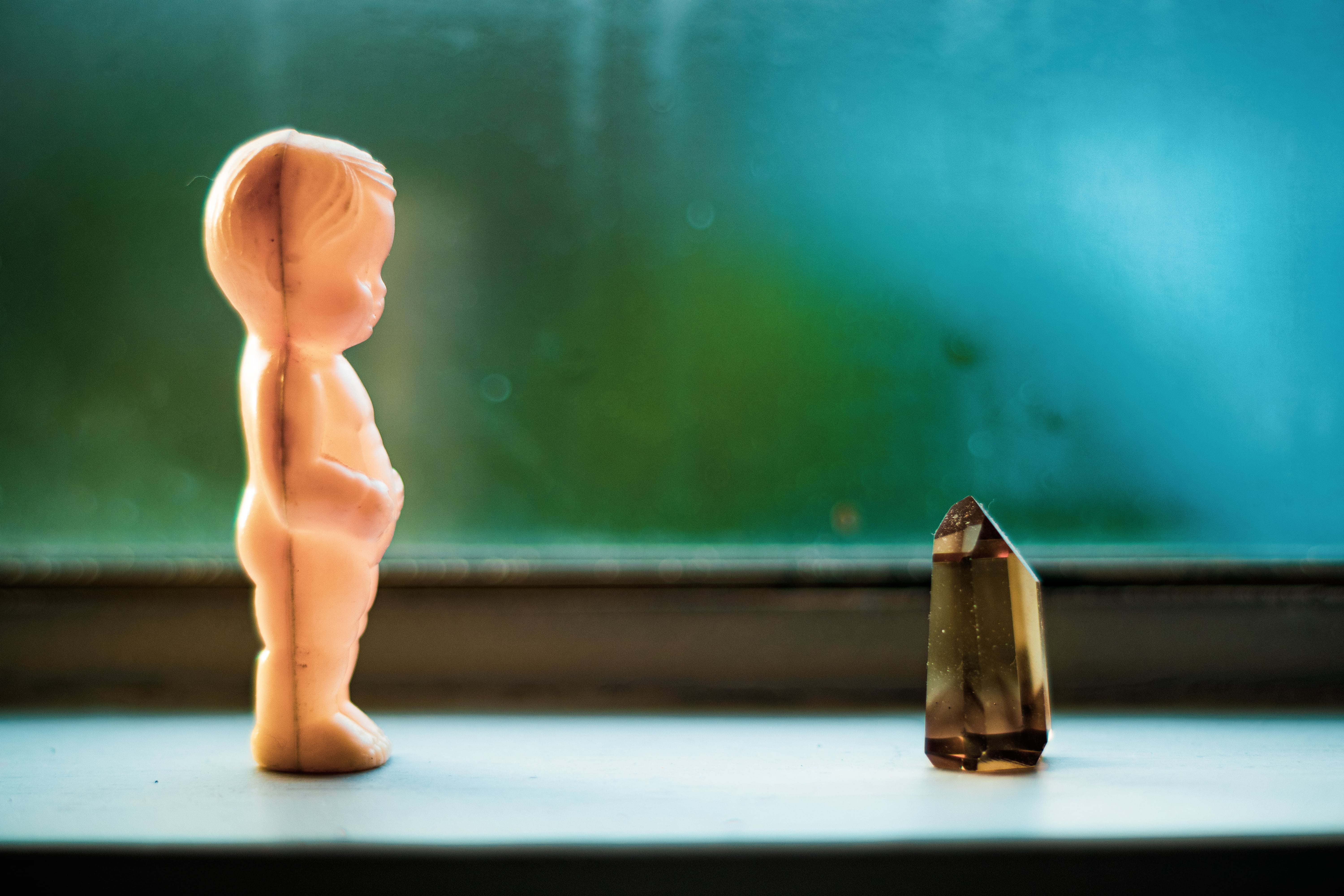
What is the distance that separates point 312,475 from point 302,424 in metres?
0.03

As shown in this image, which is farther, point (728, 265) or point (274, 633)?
point (728, 265)

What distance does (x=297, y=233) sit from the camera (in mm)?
542

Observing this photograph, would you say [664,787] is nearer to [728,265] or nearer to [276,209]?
[276,209]

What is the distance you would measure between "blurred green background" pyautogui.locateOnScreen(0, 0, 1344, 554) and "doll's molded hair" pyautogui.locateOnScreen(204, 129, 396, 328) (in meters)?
0.35

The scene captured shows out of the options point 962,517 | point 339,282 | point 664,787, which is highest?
point 339,282

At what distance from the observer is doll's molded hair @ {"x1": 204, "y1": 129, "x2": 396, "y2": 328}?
0.54 metres

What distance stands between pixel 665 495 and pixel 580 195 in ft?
1.03

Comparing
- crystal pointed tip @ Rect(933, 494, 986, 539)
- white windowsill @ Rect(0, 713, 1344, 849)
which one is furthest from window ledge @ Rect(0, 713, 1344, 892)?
crystal pointed tip @ Rect(933, 494, 986, 539)

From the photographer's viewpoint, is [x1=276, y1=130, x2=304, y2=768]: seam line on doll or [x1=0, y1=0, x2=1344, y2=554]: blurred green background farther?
Answer: [x1=0, y1=0, x2=1344, y2=554]: blurred green background

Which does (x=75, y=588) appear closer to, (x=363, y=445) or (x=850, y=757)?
(x=363, y=445)

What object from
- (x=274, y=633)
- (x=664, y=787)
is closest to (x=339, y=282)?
(x=274, y=633)

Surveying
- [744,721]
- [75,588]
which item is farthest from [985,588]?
[75,588]

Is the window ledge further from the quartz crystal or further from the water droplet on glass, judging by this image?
the water droplet on glass

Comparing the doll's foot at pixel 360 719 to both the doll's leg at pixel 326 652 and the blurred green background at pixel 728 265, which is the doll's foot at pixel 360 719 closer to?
the doll's leg at pixel 326 652
